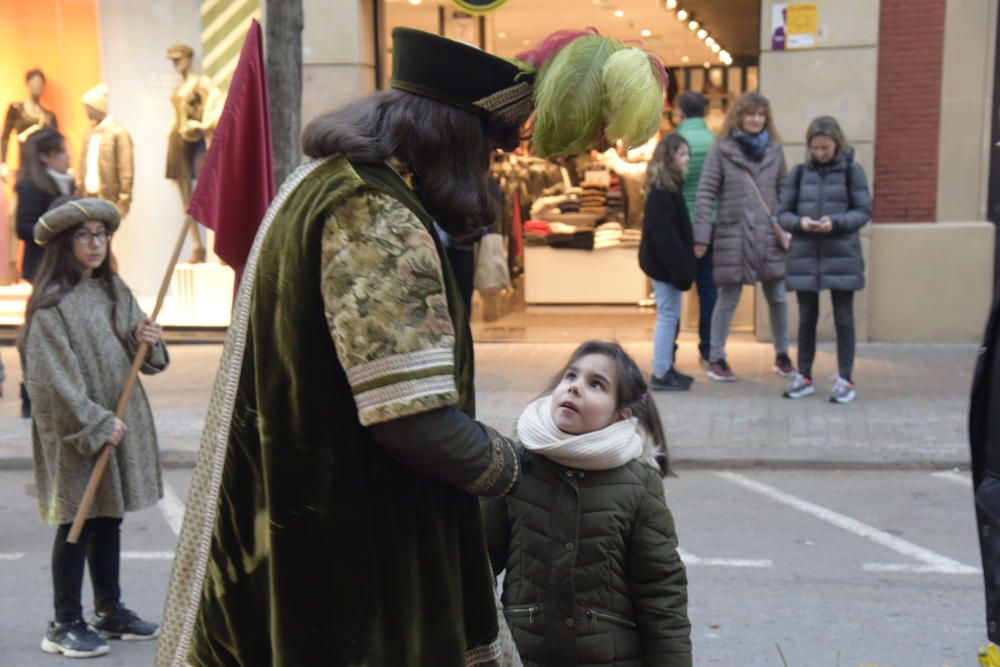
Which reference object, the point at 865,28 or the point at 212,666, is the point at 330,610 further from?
the point at 865,28

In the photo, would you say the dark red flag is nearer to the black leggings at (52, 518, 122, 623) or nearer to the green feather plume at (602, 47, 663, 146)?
the black leggings at (52, 518, 122, 623)

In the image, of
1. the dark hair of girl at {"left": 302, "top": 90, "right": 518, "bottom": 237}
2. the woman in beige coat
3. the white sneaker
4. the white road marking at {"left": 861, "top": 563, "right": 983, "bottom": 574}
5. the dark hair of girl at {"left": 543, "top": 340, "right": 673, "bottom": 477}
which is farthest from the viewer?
the woman in beige coat

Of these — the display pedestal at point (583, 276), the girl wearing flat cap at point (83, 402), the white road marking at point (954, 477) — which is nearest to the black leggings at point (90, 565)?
the girl wearing flat cap at point (83, 402)

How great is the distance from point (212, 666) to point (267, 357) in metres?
0.58

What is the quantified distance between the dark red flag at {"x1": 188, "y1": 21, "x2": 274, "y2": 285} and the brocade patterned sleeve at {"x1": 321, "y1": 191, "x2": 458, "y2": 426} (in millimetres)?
1876

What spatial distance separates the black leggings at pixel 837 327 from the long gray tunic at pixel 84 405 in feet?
17.1

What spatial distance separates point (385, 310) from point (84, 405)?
9.16 feet

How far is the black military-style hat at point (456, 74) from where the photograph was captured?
2.22 m

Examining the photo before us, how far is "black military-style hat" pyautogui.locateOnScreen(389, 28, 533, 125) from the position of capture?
222 centimetres

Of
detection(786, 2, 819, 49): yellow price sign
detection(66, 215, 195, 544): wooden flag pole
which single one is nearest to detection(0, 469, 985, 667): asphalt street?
detection(66, 215, 195, 544): wooden flag pole

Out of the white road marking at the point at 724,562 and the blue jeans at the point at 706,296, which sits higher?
the blue jeans at the point at 706,296

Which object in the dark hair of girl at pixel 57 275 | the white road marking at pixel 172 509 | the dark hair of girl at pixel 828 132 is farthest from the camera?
the dark hair of girl at pixel 828 132

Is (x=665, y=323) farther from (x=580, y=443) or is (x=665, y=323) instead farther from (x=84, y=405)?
(x=580, y=443)

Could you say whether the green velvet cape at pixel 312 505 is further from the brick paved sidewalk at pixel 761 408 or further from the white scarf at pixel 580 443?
the brick paved sidewalk at pixel 761 408
